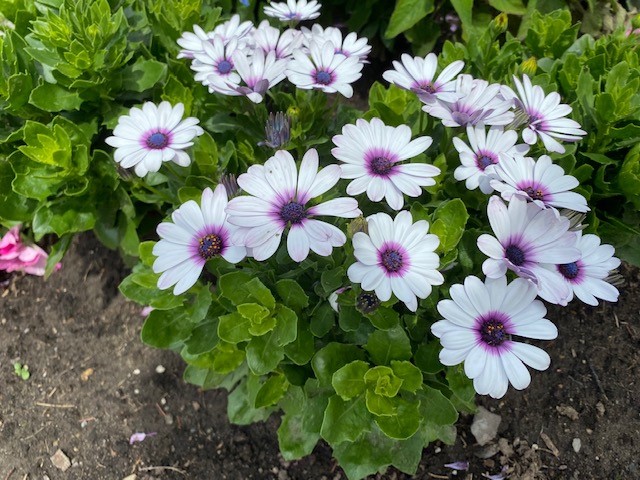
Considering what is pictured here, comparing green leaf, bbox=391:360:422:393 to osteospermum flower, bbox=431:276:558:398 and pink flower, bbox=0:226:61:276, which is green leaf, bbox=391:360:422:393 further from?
pink flower, bbox=0:226:61:276

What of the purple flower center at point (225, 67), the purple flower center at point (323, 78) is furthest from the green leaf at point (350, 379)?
the purple flower center at point (225, 67)

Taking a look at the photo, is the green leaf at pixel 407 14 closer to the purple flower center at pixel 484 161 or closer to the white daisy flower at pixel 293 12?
the white daisy flower at pixel 293 12

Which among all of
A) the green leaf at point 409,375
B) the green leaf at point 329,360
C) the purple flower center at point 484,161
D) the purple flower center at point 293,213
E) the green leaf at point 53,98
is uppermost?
the purple flower center at point 484,161

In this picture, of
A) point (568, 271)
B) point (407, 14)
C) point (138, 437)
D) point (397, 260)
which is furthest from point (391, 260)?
point (407, 14)

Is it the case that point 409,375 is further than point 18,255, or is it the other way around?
point 18,255

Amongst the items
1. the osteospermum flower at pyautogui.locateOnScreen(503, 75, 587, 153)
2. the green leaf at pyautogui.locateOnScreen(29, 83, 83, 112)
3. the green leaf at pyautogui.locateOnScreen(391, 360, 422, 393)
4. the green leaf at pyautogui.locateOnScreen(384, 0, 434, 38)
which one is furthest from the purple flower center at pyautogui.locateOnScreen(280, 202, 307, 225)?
the green leaf at pyautogui.locateOnScreen(384, 0, 434, 38)

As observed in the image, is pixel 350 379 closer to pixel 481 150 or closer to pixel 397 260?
pixel 397 260

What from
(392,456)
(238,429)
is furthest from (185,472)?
(392,456)
